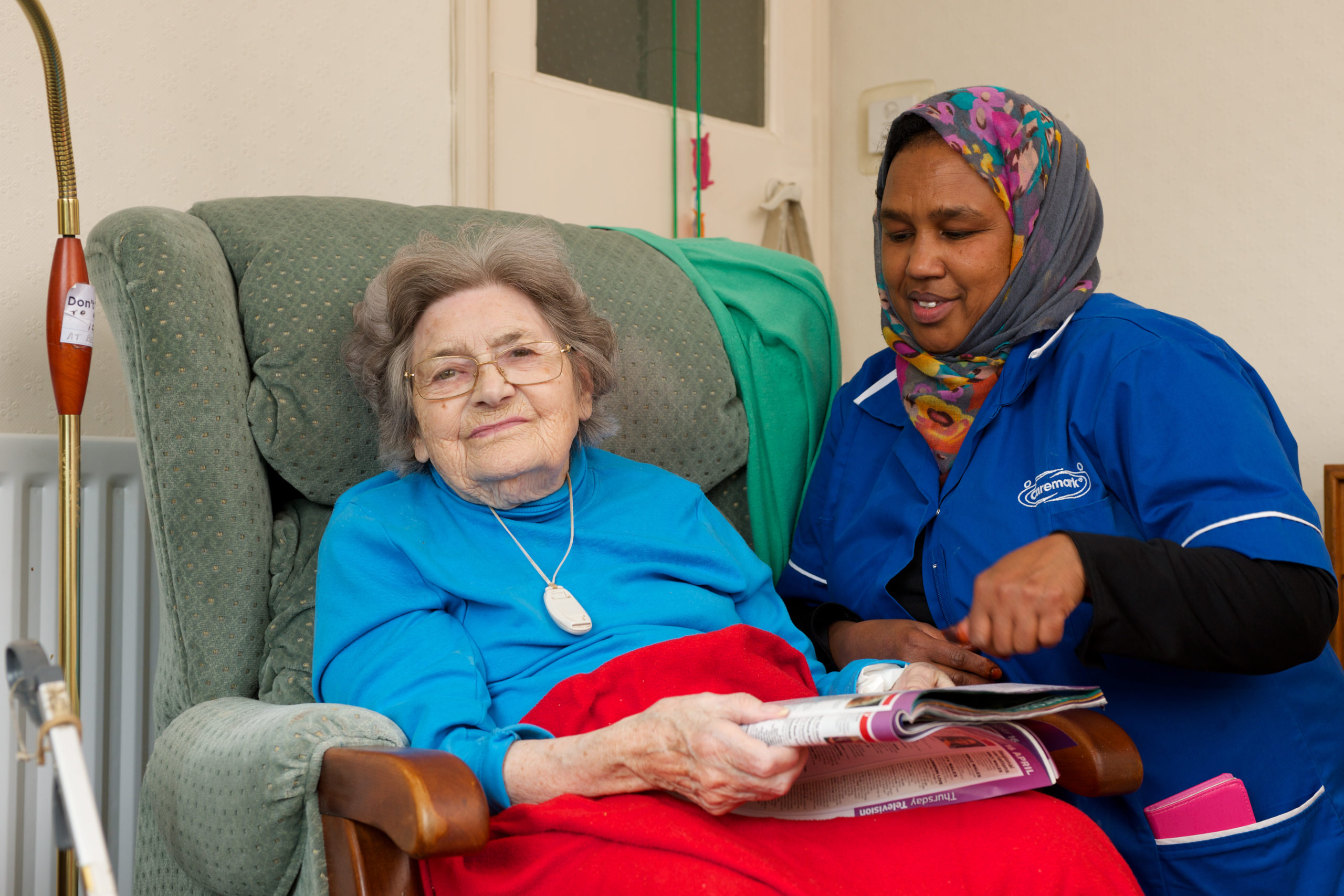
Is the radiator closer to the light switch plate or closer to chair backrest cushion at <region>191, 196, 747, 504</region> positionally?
chair backrest cushion at <region>191, 196, 747, 504</region>

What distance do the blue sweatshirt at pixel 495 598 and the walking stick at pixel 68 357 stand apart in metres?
0.35

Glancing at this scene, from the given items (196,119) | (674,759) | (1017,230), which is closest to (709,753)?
(674,759)

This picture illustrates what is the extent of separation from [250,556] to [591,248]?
26.2 inches

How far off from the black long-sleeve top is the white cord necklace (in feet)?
1.69

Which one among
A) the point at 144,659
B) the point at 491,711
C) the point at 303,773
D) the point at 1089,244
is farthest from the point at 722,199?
the point at 303,773

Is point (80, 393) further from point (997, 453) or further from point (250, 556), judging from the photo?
point (997, 453)

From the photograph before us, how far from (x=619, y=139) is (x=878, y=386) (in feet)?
4.25

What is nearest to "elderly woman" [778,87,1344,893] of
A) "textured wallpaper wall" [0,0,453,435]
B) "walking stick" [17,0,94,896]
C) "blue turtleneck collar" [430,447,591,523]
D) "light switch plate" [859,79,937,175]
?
"blue turtleneck collar" [430,447,591,523]

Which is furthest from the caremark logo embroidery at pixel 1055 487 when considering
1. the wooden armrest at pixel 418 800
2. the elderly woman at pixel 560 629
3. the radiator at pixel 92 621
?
the radiator at pixel 92 621

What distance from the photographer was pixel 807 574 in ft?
5.13

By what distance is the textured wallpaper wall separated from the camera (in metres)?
1.59

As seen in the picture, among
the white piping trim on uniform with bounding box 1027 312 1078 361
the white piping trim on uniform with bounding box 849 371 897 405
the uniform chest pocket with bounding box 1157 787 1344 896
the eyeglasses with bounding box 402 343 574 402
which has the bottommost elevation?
the uniform chest pocket with bounding box 1157 787 1344 896

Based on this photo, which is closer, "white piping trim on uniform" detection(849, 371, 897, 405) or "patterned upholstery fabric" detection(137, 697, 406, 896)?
"patterned upholstery fabric" detection(137, 697, 406, 896)

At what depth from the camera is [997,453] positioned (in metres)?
1.33
